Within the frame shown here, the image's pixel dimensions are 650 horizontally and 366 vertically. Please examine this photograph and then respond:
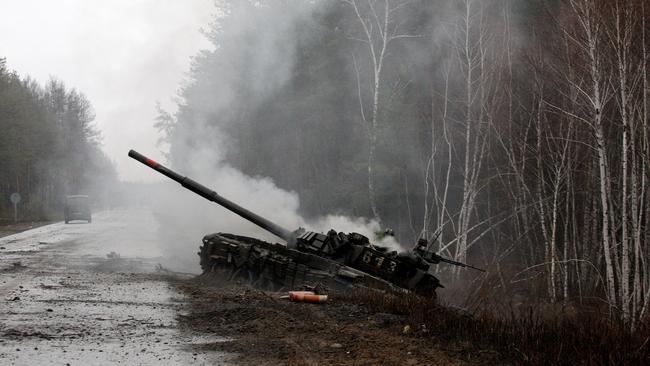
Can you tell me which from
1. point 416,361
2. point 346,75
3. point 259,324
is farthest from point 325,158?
point 416,361

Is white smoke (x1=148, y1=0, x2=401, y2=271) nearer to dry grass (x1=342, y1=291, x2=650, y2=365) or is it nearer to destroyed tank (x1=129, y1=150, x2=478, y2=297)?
destroyed tank (x1=129, y1=150, x2=478, y2=297)

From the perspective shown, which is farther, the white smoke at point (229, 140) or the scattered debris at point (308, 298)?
the white smoke at point (229, 140)

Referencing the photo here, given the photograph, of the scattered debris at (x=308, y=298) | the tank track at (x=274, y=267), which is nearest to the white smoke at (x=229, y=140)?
the tank track at (x=274, y=267)

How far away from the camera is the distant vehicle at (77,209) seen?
4078 cm

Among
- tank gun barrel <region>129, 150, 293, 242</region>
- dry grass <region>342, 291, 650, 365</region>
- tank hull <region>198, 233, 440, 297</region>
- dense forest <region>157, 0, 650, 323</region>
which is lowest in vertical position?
dry grass <region>342, 291, 650, 365</region>

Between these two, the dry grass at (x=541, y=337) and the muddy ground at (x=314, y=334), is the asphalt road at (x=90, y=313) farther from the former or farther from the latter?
the dry grass at (x=541, y=337)

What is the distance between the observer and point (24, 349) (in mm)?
6727

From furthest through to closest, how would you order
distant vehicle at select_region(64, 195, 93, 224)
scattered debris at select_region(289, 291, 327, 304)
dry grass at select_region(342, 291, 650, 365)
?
distant vehicle at select_region(64, 195, 93, 224) < scattered debris at select_region(289, 291, 327, 304) < dry grass at select_region(342, 291, 650, 365)

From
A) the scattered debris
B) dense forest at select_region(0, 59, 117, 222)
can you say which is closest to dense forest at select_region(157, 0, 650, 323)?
the scattered debris

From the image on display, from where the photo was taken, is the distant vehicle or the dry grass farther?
the distant vehicle

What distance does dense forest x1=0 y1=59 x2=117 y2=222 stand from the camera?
46.1 m

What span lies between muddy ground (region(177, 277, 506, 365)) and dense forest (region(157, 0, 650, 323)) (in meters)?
5.81

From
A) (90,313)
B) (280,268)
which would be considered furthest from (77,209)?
(90,313)

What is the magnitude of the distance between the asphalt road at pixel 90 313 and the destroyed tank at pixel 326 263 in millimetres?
1785
